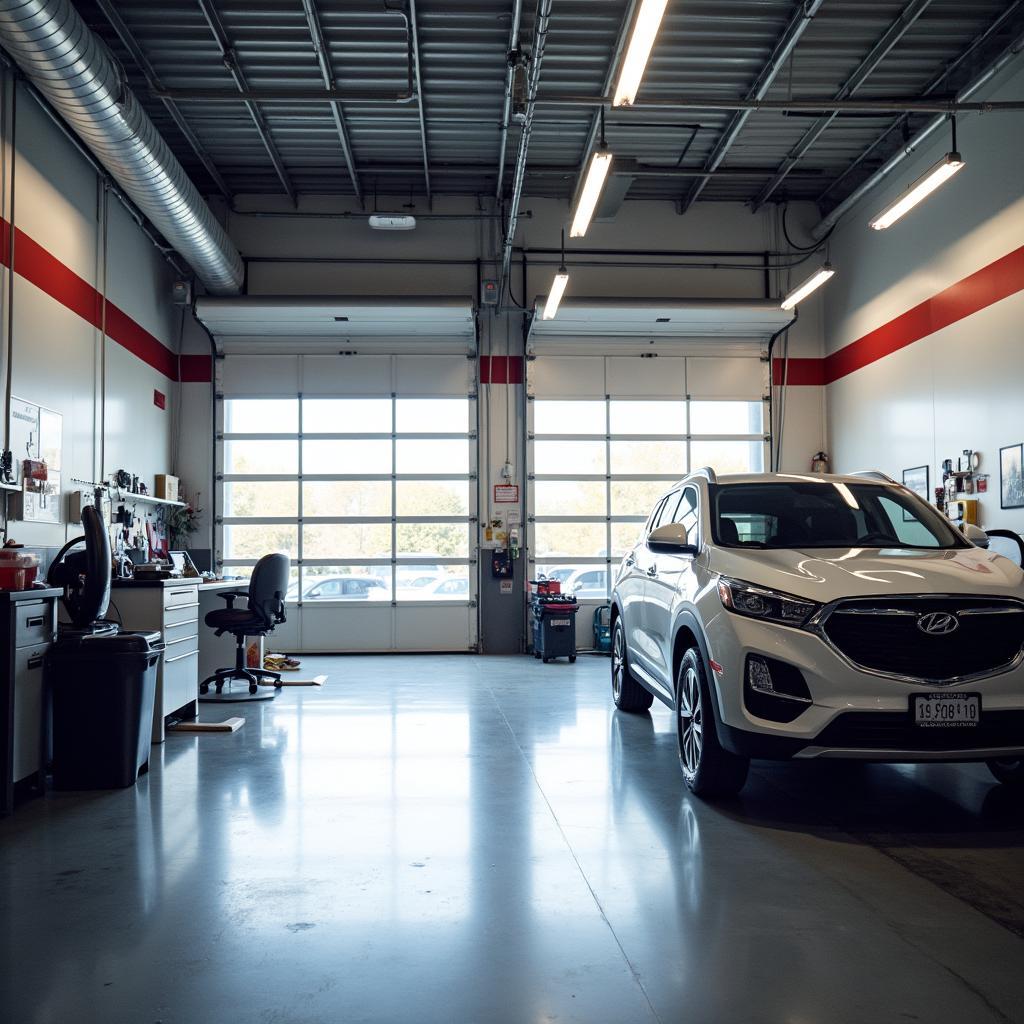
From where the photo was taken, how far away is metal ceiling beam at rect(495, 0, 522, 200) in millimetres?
7429

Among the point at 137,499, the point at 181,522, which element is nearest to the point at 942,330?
the point at 137,499

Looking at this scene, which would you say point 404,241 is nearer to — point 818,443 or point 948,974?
point 818,443

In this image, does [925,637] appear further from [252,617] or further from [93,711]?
[252,617]

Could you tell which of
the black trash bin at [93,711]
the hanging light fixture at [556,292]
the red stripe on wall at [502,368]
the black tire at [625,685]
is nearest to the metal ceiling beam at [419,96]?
the hanging light fixture at [556,292]

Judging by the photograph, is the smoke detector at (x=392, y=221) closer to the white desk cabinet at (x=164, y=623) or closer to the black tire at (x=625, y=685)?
the white desk cabinet at (x=164, y=623)

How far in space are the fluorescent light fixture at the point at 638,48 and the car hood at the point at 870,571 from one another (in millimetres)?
3054

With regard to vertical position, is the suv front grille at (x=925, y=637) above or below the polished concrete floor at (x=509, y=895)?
above

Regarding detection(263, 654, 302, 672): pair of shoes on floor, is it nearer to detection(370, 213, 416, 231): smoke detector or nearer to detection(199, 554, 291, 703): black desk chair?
detection(199, 554, 291, 703): black desk chair

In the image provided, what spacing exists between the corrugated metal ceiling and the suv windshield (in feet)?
13.3

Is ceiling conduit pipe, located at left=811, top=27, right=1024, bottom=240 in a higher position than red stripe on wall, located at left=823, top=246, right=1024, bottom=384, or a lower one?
higher

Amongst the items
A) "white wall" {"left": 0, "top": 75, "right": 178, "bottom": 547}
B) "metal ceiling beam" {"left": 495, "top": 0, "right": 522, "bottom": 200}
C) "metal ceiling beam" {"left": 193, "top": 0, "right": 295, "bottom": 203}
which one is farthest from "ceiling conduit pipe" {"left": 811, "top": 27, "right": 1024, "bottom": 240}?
"white wall" {"left": 0, "top": 75, "right": 178, "bottom": 547}

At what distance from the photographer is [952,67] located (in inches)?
350

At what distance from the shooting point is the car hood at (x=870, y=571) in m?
3.96

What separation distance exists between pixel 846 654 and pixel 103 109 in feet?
21.8
